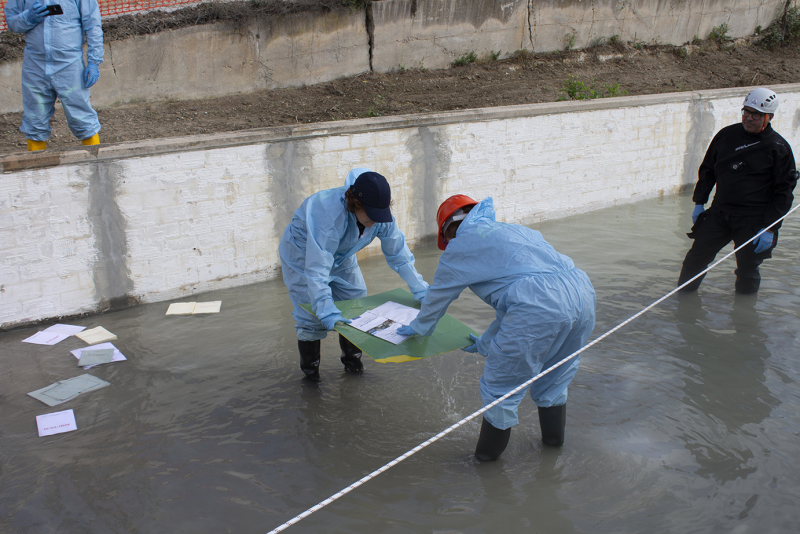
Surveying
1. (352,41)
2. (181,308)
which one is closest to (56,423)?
(181,308)

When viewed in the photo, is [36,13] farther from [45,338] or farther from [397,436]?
[397,436]

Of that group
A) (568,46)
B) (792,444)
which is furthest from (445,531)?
(568,46)

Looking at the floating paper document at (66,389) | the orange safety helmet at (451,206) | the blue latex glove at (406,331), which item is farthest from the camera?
the floating paper document at (66,389)

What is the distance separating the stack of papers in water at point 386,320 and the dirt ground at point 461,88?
382 cm

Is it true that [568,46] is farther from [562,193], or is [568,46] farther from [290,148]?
[290,148]

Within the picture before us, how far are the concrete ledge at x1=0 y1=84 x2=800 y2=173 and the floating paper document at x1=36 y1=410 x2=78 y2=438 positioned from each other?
2.23 metres

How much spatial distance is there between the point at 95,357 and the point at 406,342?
2881mm

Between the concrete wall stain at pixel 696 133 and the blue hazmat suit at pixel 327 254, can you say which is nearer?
the blue hazmat suit at pixel 327 254

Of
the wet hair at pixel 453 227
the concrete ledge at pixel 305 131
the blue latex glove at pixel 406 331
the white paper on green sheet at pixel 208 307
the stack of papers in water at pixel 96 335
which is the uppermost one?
the concrete ledge at pixel 305 131

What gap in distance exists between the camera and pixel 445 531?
2.76 m

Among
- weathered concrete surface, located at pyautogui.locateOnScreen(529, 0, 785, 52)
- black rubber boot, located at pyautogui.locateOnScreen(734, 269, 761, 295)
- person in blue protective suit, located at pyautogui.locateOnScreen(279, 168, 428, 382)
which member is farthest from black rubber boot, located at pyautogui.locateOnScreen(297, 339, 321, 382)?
weathered concrete surface, located at pyautogui.locateOnScreen(529, 0, 785, 52)

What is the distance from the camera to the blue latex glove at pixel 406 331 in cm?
316

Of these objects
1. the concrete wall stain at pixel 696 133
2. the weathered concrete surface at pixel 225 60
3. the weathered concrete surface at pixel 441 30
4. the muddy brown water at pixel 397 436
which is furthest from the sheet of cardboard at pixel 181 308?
the concrete wall stain at pixel 696 133

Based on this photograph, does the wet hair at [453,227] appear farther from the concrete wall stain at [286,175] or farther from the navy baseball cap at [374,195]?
the concrete wall stain at [286,175]
